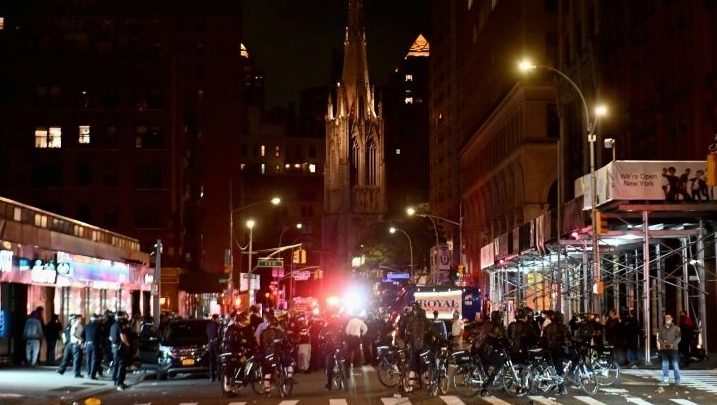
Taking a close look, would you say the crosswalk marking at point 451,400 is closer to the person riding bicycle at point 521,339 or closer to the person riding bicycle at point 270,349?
the person riding bicycle at point 521,339

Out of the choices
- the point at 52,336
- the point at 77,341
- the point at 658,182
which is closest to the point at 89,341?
the point at 77,341

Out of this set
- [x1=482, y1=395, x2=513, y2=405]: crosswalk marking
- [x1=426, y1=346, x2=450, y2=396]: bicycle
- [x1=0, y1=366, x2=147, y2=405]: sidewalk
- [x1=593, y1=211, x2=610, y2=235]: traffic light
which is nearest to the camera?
[x1=482, y1=395, x2=513, y2=405]: crosswalk marking

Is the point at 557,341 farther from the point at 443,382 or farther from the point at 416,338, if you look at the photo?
the point at 416,338

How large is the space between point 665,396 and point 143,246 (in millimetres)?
60224

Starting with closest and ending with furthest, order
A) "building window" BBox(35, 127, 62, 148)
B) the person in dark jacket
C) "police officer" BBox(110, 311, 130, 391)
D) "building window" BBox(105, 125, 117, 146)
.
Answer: "police officer" BBox(110, 311, 130, 391) < the person in dark jacket < "building window" BBox(35, 127, 62, 148) < "building window" BBox(105, 125, 117, 146)

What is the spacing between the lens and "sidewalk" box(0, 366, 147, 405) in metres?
24.2

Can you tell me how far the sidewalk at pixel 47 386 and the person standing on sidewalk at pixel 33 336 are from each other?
638 mm

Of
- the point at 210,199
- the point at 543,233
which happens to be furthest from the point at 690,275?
the point at 210,199

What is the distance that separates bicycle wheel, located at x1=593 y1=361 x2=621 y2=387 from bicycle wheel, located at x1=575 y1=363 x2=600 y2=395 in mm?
1617

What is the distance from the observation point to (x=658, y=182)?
107 feet

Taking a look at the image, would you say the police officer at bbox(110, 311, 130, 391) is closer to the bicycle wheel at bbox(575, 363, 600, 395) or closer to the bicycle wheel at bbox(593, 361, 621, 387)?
the bicycle wheel at bbox(575, 363, 600, 395)

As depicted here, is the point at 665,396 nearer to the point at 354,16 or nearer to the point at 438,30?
the point at 438,30

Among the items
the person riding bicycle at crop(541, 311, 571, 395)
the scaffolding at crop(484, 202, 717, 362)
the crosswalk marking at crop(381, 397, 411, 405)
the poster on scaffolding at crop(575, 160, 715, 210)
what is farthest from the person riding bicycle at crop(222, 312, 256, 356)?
the scaffolding at crop(484, 202, 717, 362)

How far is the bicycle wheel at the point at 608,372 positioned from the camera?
26.8 m
